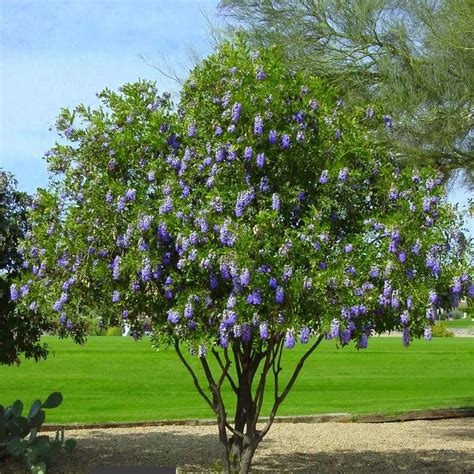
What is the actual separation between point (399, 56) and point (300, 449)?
5628mm

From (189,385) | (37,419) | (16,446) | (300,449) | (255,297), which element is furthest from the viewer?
(189,385)

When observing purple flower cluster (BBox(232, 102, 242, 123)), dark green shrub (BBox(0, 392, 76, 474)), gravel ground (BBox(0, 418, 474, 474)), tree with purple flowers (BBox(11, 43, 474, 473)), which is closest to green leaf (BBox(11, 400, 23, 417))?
dark green shrub (BBox(0, 392, 76, 474))

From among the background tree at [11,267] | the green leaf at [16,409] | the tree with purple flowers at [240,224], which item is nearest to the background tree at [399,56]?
the tree with purple flowers at [240,224]

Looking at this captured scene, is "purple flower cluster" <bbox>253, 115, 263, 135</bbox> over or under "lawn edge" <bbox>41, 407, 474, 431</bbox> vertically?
over

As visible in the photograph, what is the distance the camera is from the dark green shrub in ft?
33.3

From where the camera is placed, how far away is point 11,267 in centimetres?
1138

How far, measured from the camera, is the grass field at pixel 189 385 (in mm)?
19281

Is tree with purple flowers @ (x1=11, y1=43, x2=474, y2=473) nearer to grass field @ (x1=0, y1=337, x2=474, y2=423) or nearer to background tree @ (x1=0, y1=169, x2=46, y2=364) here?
background tree @ (x1=0, y1=169, x2=46, y2=364)

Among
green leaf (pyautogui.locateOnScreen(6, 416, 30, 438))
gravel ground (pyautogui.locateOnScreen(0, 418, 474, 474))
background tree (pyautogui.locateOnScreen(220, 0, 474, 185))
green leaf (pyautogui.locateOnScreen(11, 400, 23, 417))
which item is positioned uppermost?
background tree (pyautogui.locateOnScreen(220, 0, 474, 185))

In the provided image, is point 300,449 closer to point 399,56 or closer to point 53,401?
point 53,401

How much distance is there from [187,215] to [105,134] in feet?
4.94

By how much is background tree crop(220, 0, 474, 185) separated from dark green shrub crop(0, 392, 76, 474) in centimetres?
554

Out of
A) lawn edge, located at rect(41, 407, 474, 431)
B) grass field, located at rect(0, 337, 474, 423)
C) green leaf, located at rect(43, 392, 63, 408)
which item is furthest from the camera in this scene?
grass field, located at rect(0, 337, 474, 423)

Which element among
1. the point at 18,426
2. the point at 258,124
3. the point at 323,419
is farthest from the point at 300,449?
the point at 258,124
